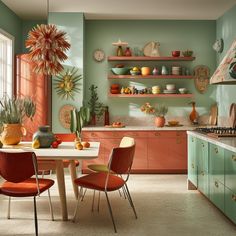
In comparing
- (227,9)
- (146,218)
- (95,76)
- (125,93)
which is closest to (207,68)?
(227,9)

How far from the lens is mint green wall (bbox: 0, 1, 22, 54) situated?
224 inches

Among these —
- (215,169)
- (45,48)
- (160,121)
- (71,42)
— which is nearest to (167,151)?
(160,121)

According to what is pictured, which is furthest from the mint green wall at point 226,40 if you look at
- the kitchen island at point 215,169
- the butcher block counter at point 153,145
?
the kitchen island at point 215,169

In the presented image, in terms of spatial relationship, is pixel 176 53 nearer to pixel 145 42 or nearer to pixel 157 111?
pixel 145 42

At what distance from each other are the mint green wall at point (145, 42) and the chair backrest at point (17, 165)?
3712 millimetres

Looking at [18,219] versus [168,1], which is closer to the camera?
[18,219]

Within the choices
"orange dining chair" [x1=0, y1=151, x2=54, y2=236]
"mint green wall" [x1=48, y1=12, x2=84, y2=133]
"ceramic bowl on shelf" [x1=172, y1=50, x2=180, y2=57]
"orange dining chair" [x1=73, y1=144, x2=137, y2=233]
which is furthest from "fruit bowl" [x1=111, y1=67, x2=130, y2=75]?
"orange dining chair" [x1=0, y1=151, x2=54, y2=236]

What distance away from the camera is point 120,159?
3.33 metres

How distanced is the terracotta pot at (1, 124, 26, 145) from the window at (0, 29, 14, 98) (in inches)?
85.6

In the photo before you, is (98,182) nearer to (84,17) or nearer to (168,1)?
(168,1)

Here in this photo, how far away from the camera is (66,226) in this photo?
3.46 metres

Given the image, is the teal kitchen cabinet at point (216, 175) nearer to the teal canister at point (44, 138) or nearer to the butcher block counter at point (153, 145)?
the teal canister at point (44, 138)

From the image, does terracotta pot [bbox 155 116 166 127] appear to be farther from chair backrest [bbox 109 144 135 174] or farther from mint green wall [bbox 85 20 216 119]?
chair backrest [bbox 109 144 135 174]

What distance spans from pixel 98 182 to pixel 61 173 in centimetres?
41
